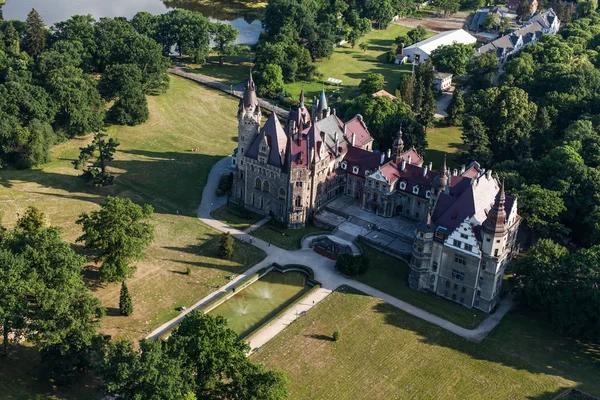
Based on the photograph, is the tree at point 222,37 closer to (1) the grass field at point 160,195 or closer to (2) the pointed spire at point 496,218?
(1) the grass field at point 160,195

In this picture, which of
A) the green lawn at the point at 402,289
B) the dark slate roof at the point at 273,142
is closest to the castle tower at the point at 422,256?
the green lawn at the point at 402,289

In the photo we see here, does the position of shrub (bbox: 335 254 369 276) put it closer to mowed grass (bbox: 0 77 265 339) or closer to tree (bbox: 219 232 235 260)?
mowed grass (bbox: 0 77 265 339)

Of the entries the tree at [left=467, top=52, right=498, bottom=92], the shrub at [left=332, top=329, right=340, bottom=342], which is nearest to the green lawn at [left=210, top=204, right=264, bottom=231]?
the shrub at [left=332, top=329, right=340, bottom=342]

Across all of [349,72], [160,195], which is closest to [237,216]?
[160,195]

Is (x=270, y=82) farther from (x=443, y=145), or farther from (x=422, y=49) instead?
(x=422, y=49)

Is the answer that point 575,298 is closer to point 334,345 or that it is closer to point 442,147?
point 334,345

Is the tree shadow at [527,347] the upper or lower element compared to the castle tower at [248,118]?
lower
